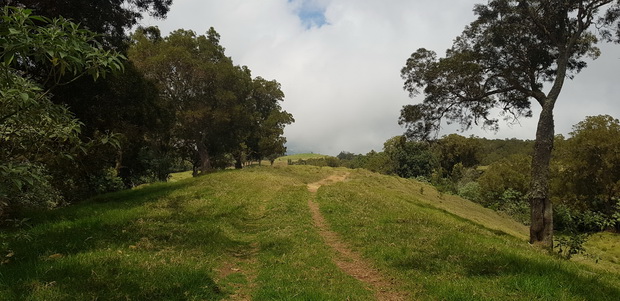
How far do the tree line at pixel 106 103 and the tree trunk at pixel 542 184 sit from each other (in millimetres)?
21111

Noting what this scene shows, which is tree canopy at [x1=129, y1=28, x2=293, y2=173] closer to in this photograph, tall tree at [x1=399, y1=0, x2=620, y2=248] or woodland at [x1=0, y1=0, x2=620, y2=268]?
woodland at [x1=0, y1=0, x2=620, y2=268]

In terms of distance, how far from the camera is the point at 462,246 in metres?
12.1

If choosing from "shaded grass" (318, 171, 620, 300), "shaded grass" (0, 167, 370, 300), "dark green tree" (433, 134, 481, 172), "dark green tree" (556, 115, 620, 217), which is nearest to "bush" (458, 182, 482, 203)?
"dark green tree" (556, 115, 620, 217)

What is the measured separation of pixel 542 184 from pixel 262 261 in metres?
16.9

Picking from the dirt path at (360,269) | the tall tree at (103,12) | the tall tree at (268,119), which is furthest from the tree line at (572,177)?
the tall tree at (268,119)

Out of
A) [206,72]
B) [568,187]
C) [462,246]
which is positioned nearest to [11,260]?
[462,246]

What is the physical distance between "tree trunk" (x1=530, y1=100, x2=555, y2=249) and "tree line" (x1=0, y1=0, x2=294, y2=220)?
831 inches

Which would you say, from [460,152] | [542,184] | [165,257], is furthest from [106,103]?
[460,152]

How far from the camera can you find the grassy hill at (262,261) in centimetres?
720

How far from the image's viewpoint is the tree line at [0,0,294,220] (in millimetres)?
4258

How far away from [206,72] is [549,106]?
116 ft

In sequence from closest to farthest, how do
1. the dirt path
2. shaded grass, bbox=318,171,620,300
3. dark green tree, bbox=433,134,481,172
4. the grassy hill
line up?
the grassy hill → shaded grass, bbox=318,171,620,300 → the dirt path → dark green tree, bbox=433,134,481,172

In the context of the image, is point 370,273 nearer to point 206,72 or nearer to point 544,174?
point 544,174

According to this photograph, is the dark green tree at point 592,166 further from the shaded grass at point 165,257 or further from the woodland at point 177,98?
the shaded grass at point 165,257
